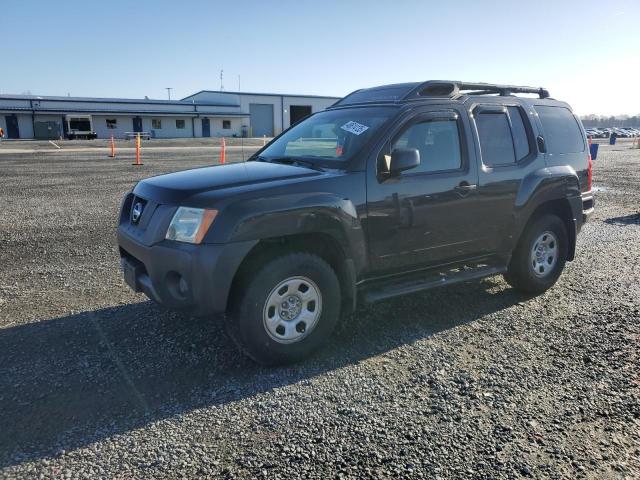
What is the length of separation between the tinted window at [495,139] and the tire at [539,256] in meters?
0.83

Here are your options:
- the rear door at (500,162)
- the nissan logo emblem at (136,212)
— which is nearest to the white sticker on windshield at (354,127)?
the rear door at (500,162)

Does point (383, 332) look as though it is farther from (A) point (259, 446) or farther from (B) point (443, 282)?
(A) point (259, 446)

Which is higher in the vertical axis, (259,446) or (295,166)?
(295,166)

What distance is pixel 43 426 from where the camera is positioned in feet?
9.74

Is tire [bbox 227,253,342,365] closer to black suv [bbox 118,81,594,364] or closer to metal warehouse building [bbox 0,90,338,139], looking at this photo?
black suv [bbox 118,81,594,364]

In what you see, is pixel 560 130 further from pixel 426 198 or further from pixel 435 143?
pixel 426 198

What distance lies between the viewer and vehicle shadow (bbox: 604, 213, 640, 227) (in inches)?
368

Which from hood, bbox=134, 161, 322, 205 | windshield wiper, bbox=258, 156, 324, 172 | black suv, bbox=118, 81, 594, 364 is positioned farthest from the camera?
windshield wiper, bbox=258, 156, 324, 172

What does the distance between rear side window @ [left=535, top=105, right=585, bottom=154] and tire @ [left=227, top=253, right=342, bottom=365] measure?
3.18m

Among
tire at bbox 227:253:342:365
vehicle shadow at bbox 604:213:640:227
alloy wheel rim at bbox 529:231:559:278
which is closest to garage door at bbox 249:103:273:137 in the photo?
vehicle shadow at bbox 604:213:640:227

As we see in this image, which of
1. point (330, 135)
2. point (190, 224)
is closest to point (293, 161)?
point (330, 135)

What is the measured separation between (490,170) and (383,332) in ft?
6.11

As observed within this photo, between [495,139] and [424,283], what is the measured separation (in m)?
1.69

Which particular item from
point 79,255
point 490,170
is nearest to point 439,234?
point 490,170
